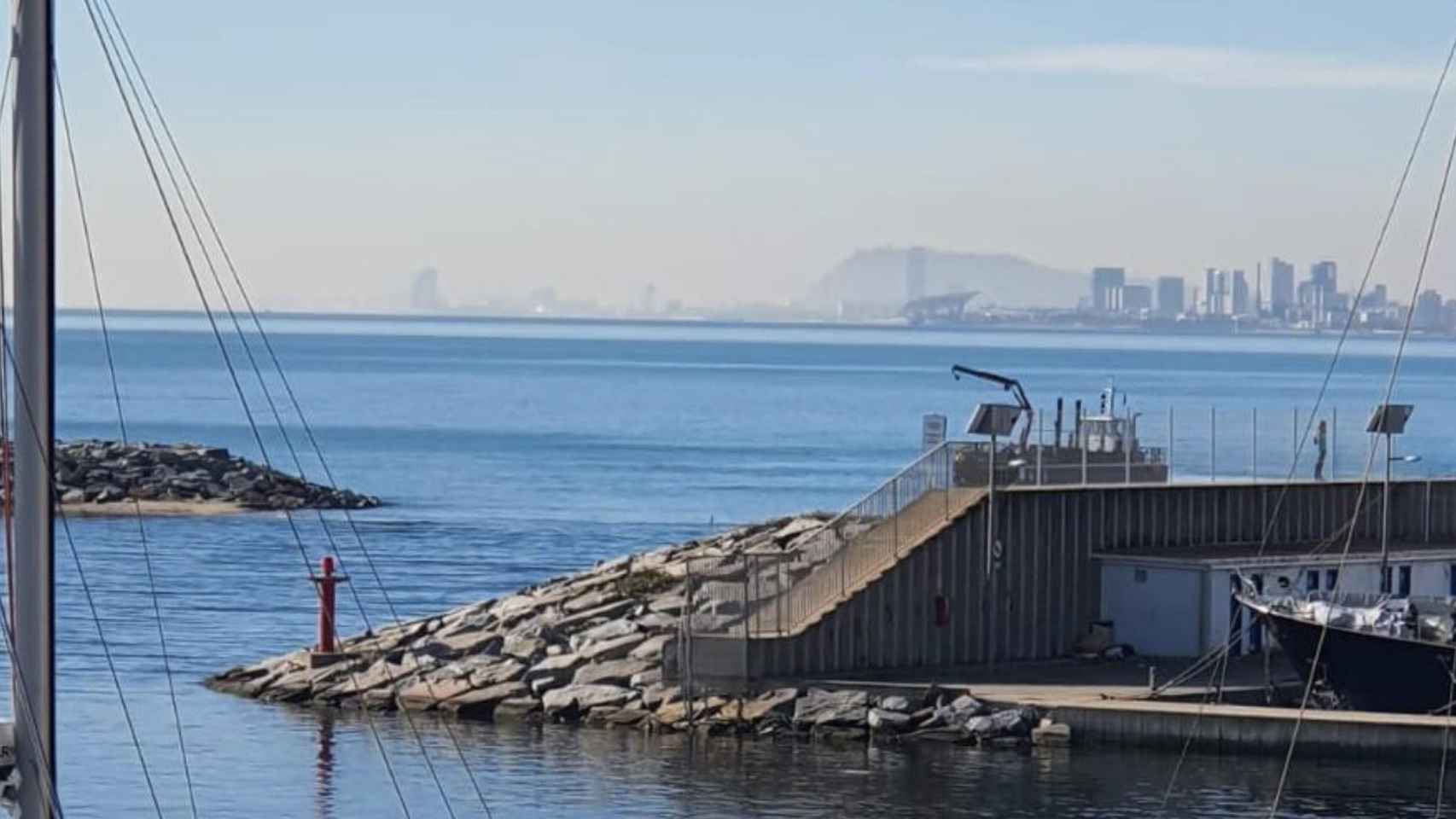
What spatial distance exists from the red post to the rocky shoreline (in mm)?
297

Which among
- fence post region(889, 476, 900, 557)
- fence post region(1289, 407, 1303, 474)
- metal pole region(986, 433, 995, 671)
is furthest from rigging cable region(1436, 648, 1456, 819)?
fence post region(1289, 407, 1303, 474)

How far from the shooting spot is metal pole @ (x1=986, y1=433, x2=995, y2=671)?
50.5m

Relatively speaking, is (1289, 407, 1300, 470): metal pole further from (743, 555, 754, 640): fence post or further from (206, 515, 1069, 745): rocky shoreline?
(743, 555, 754, 640): fence post

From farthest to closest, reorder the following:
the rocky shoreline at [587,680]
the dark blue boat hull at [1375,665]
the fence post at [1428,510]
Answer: the fence post at [1428,510] < the rocky shoreline at [587,680] < the dark blue boat hull at [1375,665]

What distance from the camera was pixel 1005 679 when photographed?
4928cm

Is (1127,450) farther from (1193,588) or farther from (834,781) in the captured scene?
(834,781)

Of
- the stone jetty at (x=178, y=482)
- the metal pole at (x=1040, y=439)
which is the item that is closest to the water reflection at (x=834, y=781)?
the metal pole at (x=1040, y=439)

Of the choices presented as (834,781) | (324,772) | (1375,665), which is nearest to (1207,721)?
(1375,665)

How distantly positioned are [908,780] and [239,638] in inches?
938

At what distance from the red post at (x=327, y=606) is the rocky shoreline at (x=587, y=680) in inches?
11.7

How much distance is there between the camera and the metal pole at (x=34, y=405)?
1744 centimetres

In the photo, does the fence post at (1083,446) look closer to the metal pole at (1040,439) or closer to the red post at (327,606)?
the metal pole at (1040,439)

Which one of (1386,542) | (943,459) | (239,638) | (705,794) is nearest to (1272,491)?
(1386,542)

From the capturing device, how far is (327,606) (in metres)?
51.0
